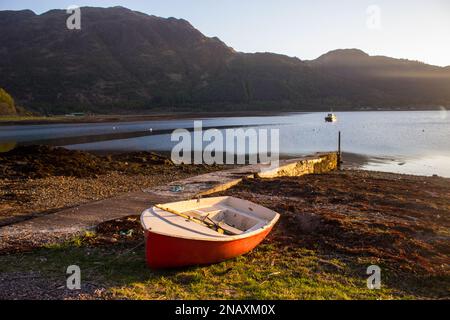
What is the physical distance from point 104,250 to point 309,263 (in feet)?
13.8

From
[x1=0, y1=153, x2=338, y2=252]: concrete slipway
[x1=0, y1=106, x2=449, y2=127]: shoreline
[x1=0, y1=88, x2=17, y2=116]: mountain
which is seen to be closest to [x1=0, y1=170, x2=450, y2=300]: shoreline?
[x1=0, y1=153, x2=338, y2=252]: concrete slipway

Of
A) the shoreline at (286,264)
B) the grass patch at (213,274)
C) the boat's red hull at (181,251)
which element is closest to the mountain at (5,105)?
the shoreline at (286,264)

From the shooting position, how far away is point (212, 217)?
10.4 meters

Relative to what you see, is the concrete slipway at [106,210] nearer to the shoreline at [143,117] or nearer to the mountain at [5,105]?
the shoreline at [143,117]

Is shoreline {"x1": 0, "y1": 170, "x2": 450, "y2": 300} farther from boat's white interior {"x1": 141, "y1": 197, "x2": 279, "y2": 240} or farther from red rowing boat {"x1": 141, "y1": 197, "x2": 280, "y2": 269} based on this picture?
boat's white interior {"x1": 141, "y1": 197, "x2": 279, "y2": 240}

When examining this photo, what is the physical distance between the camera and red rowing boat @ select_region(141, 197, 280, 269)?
7.64m

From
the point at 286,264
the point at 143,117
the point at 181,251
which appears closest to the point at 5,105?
the point at 143,117

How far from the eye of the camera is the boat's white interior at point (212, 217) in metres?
8.16

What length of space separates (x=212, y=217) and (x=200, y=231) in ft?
6.71

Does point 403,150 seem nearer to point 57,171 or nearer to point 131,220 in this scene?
point 57,171

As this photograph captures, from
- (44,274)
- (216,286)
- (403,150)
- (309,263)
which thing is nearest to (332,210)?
(309,263)

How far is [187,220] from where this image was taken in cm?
912

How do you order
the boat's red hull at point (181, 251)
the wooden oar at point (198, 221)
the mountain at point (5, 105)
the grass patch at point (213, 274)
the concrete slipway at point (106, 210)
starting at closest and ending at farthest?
1. the grass patch at point (213, 274)
2. the boat's red hull at point (181, 251)
3. the wooden oar at point (198, 221)
4. the concrete slipway at point (106, 210)
5. the mountain at point (5, 105)

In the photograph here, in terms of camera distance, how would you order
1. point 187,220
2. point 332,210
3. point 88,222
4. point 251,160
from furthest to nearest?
point 251,160, point 332,210, point 88,222, point 187,220
